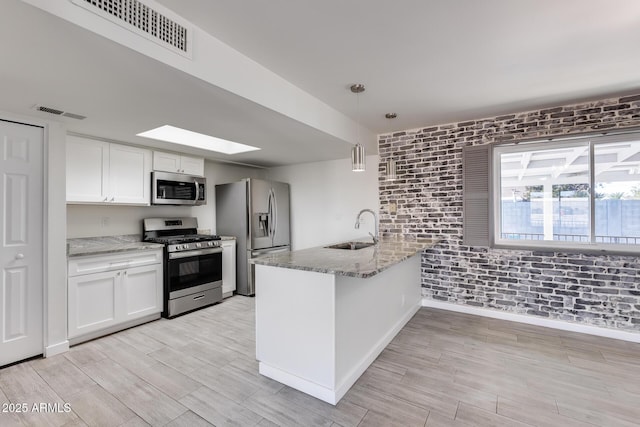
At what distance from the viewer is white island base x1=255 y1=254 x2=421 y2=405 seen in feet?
6.59

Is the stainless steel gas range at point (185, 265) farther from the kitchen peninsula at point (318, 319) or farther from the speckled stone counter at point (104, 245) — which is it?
the kitchen peninsula at point (318, 319)

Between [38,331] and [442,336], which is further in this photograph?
[442,336]

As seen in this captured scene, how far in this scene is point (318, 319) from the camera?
6.73 ft

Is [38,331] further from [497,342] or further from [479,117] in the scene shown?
[479,117]

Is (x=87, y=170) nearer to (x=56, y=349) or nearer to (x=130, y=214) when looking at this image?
(x=130, y=214)

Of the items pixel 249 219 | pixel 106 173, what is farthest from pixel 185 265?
pixel 106 173

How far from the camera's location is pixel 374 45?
6.57 feet

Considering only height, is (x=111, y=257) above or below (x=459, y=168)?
below

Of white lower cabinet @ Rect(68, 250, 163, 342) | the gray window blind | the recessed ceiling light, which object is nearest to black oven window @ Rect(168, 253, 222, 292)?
white lower cabinet @ Rect(68, 250, 163, 342)

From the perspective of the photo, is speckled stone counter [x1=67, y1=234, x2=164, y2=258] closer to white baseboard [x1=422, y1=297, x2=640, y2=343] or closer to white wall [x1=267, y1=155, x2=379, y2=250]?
white wall [x1=267, y1=155, x2=379, y2=250]

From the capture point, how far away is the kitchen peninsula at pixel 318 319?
1.99 m

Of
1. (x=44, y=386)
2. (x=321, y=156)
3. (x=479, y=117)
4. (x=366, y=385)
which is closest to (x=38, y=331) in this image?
(x=44, y=386)

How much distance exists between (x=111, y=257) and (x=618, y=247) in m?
5.15

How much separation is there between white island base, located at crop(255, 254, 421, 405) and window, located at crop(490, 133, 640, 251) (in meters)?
2.12
